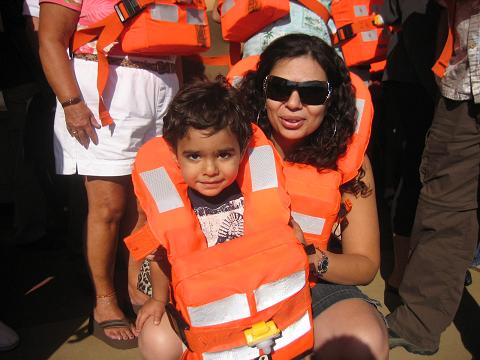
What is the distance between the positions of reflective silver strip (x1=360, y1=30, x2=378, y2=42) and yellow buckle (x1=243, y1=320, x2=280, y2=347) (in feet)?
5.94

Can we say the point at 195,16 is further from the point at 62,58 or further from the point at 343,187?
the point at 343,187

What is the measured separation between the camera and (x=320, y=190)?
1.73 meters

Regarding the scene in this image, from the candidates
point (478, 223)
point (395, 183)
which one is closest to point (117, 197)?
point (478, 223)

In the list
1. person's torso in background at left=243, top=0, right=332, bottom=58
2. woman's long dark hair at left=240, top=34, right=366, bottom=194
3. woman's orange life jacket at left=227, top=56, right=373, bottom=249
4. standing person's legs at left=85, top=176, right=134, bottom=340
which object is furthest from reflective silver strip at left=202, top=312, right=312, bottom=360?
person's torso in background at left=243, top=0, right=332, bottom=58

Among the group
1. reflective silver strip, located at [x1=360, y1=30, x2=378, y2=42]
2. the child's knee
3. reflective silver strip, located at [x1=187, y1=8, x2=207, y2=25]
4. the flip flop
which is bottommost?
the flip flop

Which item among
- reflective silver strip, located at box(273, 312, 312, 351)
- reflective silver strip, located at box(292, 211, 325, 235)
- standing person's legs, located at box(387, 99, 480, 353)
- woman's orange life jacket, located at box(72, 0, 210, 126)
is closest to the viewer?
reflective silver strip, located at box(273, 312, 312, 351)

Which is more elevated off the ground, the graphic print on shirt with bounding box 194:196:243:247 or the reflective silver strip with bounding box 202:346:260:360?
the graphic print on shirt with bounding box 194:196:243:247

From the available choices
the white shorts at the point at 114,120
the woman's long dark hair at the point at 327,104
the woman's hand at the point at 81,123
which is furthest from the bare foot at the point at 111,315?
the woman's long dark hair at the point at 327,104

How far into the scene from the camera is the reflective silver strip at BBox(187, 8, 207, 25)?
207 centimetres

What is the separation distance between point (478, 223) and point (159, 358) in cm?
152

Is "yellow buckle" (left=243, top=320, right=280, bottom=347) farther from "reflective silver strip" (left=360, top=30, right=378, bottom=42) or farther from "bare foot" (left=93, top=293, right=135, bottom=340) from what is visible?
"reflective silver strip" (left=360, top=30, right=378, bottom=42)

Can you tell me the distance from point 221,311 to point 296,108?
2.64 ft

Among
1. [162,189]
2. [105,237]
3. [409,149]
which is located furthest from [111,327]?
[409,149]

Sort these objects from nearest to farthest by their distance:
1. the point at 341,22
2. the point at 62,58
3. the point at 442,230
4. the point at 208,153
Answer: the point at 208,153 < the point at 62,58 < the point at 442,230 < the point at 341,22
